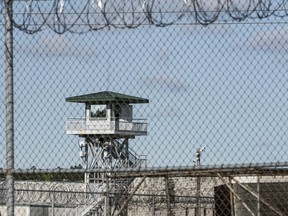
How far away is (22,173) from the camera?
816cm

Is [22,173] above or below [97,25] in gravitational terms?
below

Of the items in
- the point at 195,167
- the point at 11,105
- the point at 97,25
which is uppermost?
the point at 97,25

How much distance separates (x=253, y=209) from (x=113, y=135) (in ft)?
103

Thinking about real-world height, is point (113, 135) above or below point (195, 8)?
above

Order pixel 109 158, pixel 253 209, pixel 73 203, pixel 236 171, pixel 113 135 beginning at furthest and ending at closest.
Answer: pixel 109 158
pixel 113 135
pixel 73 203
pixel 253 209
pixel 236 171

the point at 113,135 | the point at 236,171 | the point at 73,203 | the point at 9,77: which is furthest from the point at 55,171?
the point at 113,135

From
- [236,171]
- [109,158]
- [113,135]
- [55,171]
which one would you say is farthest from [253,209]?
[109,158]

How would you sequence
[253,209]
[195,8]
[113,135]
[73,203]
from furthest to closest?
[113,135]
[73,203]
[253,209]
[195,8]

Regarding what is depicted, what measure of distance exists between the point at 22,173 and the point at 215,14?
2.15 m

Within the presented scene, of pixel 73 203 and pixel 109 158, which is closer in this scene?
pixel 73 203

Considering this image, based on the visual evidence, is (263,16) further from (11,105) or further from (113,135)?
(113,135)

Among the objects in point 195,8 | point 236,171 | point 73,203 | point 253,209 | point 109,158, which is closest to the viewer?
point 195,8

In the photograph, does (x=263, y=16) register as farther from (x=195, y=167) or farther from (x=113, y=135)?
(x=113, y=135)

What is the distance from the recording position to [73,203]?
23.3 metres
